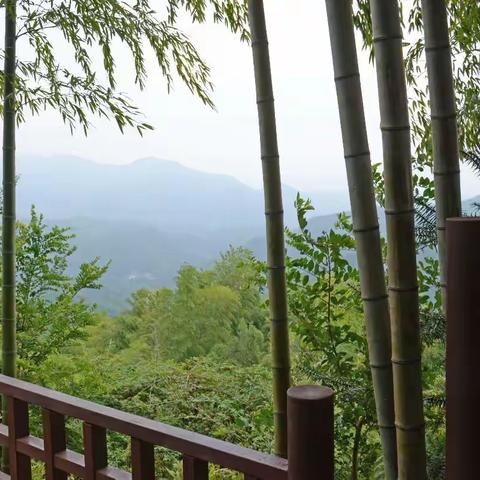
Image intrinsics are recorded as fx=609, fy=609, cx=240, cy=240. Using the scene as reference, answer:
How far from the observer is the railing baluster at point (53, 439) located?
133cm

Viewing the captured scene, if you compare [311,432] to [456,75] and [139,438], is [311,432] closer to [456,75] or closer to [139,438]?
[139,438]

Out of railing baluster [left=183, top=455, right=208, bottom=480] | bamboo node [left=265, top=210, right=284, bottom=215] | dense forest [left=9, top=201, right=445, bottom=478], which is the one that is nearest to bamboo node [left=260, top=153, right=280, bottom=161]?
bamboo node [left=265, top=210, right=284, bottom=215]

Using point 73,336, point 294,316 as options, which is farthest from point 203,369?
point 294,316

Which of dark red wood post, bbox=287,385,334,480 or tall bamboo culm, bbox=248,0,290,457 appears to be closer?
dark red wood post, bbox=287,385,334,480

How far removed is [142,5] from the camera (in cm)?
325

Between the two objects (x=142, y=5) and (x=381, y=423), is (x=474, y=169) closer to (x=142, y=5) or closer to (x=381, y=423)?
(x=381, y=423)

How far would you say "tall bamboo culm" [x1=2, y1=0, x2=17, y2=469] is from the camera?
3.05 metres

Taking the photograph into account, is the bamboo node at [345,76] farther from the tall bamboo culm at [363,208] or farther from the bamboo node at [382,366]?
the bamboo node at [382,366]

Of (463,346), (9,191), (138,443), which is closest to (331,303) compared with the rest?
(9,191)

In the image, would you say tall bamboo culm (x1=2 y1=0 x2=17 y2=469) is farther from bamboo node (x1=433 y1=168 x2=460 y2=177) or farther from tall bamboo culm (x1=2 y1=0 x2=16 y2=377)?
bamboo node (x1=433 y1=168 x2=460 y2=177)

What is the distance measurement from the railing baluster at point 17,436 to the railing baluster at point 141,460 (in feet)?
1.42

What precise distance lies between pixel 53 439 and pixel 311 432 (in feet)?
2.41

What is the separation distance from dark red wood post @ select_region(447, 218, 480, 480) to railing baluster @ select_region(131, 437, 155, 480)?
60cm

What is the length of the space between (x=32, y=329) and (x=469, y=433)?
4.98 m
